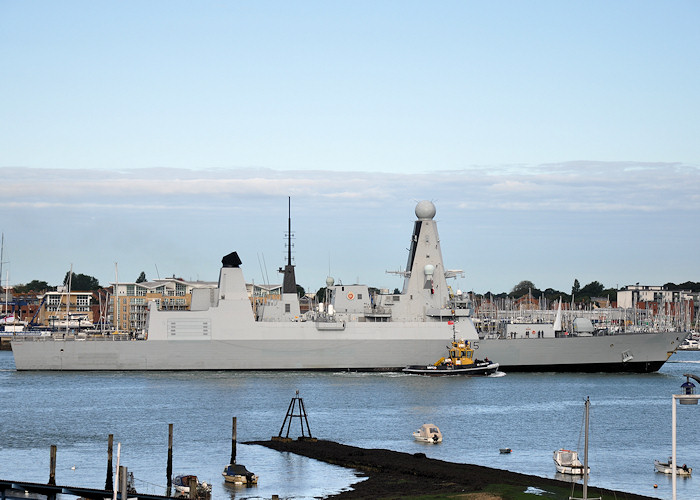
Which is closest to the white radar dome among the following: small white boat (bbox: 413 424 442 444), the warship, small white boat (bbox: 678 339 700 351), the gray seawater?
the warship

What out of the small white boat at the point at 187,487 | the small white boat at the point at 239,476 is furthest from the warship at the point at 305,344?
the small white boat at the point at 187,487

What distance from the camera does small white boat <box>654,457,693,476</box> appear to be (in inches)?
854

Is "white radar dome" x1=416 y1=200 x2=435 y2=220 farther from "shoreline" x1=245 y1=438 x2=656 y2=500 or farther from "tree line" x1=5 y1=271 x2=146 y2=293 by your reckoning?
"tree line" x1=5 y1=271 x2=146 y2=293

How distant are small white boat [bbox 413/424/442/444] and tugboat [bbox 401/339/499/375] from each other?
55.9ft

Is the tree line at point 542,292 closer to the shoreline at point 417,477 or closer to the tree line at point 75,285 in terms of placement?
the tree line at point 75,285

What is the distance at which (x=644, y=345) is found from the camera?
1822 inches

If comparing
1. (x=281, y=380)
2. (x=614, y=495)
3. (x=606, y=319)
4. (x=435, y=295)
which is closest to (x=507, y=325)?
(x=435, y=295)

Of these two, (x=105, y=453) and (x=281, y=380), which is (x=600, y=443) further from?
(x=281, y=380)

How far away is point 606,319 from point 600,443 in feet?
223

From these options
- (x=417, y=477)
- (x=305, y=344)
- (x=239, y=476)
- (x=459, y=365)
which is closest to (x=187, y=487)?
(x=239, y=476)

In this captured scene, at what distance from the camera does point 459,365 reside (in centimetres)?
4425

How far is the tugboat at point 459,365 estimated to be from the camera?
44.1 m

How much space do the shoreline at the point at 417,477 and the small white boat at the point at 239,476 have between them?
7.49 feet

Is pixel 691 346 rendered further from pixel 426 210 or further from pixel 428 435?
pixel 428 435
